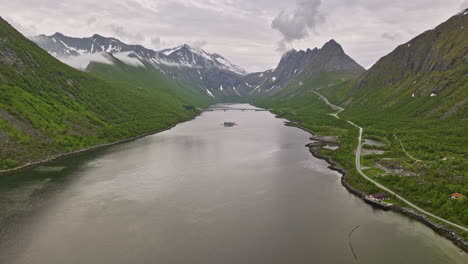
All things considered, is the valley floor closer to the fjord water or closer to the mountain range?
the mountain range

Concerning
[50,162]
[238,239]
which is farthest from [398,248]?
[50,162]

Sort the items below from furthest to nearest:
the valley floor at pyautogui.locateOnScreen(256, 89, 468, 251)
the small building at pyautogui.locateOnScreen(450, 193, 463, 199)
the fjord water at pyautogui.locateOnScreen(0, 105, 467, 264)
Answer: the small building at pyautogui.locateOnScreen(450, 193, 463, 199) < the valley floor at pyautogui.locateOnScreen(256, 89, 468, 251) < the fjord water at pyautogui.locateOnScreen(0, 105, 467, 264)

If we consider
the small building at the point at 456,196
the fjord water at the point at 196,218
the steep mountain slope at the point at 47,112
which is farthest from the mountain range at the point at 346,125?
the fjord water at the point at 196,218

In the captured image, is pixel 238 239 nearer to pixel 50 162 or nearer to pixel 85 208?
pixel 85 208

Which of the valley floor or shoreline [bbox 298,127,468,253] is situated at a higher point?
the valley floor

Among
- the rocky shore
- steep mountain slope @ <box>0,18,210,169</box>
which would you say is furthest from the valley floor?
steep mountain slope @ <box>0,18,210,169</box>

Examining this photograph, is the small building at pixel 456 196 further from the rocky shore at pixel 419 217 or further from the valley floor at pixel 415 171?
the rocky shore at pixel 419 217
